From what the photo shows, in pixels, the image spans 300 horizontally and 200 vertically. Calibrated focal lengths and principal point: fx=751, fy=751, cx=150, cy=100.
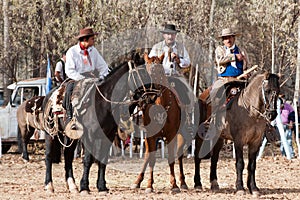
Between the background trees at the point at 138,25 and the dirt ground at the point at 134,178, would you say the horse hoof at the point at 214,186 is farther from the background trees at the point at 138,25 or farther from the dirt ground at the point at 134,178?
the background trees at the point at 138,25

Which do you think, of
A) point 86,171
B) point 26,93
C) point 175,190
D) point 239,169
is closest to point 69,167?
point 86,171

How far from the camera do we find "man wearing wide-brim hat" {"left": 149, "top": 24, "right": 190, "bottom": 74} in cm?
1338

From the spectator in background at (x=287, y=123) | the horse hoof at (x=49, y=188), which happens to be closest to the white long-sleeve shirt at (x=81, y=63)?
the horse hoof at (x=49, y=188)

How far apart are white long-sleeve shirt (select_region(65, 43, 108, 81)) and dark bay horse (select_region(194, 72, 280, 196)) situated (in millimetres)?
2395

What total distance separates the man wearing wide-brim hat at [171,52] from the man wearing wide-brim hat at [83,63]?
0.99 metres

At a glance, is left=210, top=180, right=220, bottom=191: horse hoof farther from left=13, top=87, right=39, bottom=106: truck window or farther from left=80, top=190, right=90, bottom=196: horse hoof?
left=13, top=87, right=39, bottom=106: truck window

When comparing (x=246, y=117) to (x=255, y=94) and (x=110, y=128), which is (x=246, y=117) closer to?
(x=255, y=94)

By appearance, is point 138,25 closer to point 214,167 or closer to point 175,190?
point 214,167

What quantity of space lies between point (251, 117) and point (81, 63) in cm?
305

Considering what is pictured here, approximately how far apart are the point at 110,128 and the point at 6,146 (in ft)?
43.3

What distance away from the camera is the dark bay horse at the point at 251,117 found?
1243 cm

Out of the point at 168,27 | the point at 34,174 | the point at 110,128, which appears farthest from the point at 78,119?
the point at 34,174

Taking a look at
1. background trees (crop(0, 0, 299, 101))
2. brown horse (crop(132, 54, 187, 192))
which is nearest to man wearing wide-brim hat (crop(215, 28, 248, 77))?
brown horse (crop(132, 54, 187, 192))

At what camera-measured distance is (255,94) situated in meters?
12.7
